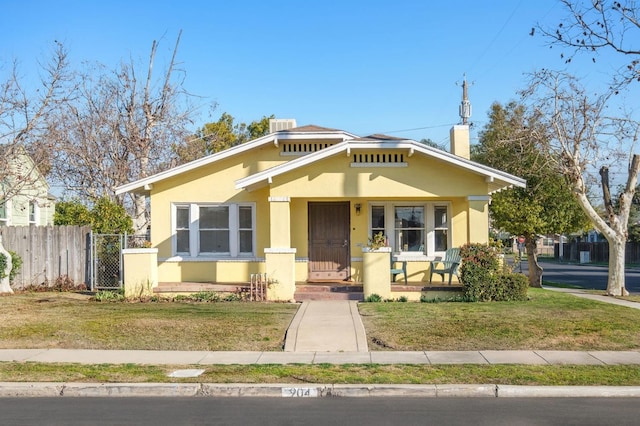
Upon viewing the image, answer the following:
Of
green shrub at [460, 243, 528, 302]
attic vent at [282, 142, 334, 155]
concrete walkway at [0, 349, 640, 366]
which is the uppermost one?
attic vent at [282, 142, 334, 155]

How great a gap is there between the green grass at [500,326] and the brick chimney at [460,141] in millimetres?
5309

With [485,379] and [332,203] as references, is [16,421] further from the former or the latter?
[332,203]

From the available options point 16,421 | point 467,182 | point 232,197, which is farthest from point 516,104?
point 16,421

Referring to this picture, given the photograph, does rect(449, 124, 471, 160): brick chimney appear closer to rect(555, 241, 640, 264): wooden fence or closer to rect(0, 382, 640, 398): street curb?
rect(0, 382, 640, 398): street curb

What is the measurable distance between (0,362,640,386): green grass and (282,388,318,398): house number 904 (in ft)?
0.92

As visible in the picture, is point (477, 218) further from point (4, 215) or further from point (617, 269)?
point (4, 215)

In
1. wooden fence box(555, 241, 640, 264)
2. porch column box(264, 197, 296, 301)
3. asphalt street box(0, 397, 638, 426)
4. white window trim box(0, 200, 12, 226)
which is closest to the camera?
asphalt street box(0, 397, 638, 426)

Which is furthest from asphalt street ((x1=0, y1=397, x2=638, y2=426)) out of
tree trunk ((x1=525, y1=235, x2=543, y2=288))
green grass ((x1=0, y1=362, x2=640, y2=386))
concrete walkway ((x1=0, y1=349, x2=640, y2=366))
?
tree trunk ((x1=525, y1=235, x2=543, y2=288))

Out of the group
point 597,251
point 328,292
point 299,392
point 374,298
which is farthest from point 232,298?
point 597,251

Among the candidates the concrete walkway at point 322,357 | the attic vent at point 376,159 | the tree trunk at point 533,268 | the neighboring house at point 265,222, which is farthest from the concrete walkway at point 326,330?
the tree trunk at point 533,268

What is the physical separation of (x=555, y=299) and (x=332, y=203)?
250 inches

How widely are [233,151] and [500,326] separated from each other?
884 centimetres

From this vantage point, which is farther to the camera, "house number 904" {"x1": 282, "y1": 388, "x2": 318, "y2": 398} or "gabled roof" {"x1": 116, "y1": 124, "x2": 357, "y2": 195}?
"gabled roof" {"x1": 116, "y1": 124, "x2": 357, "y2": 195}

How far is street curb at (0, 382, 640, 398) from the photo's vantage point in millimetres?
8077
